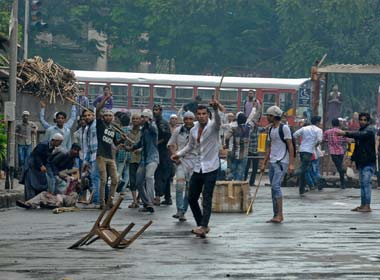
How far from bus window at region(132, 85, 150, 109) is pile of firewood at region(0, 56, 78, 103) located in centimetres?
1620

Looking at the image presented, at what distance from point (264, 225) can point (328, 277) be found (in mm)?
6604

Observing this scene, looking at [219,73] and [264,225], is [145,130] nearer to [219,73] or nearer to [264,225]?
[264,225]

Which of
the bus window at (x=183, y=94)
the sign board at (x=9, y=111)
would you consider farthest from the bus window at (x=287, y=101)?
the sign board at (x=9, y=111)

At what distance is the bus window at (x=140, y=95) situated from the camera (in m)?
48.2

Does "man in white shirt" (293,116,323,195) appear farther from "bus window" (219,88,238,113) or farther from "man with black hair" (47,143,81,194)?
"bus window" (219,88,238,113)

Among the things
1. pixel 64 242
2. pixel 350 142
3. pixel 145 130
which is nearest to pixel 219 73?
pixel 350 142

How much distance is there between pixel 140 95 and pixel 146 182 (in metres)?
27.2

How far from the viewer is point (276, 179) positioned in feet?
62.8

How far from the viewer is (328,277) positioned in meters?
11.6

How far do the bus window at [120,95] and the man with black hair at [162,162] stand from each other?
2469 centimetres

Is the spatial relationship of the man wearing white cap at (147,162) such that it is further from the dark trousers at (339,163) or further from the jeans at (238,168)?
the dark trousers at (339,163)

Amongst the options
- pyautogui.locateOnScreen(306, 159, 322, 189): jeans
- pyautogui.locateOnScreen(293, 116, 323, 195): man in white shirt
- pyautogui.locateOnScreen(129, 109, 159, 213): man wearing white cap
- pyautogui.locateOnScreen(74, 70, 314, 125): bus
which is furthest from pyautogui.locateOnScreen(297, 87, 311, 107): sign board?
pyautogui.locateOnScreen(129, 109, 159, 213): man wearing white cap

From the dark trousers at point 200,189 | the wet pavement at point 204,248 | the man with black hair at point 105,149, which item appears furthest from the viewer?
the man with black hair at point 105,149

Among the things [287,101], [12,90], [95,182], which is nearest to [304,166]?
[12,90]
